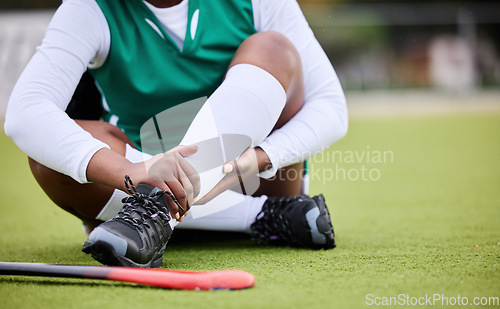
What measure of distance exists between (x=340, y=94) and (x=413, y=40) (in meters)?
8.65

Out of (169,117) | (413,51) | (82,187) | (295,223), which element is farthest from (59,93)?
(413,51)

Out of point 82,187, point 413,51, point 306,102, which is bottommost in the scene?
point 82,187

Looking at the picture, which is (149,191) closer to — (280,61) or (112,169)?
(112,169)

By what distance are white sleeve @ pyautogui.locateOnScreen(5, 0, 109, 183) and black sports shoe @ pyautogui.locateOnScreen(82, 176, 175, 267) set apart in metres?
0.10

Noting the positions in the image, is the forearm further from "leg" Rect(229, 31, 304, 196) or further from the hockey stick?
"leg" Rect(229, 31, 304, 196)

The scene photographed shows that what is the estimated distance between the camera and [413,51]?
10.4 metres

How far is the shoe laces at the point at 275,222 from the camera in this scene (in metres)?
1.11

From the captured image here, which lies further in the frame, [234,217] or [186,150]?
[234,217]

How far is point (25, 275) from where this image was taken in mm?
848

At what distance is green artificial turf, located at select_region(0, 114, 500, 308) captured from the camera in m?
0.74

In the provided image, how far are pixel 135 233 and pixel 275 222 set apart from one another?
356 millimetres

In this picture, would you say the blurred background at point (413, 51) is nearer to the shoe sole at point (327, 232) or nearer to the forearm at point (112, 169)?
the shoe sole at point (327, 232)

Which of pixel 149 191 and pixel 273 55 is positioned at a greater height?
pixel 273 55

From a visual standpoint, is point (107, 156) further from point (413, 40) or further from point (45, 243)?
point (413, 40)
